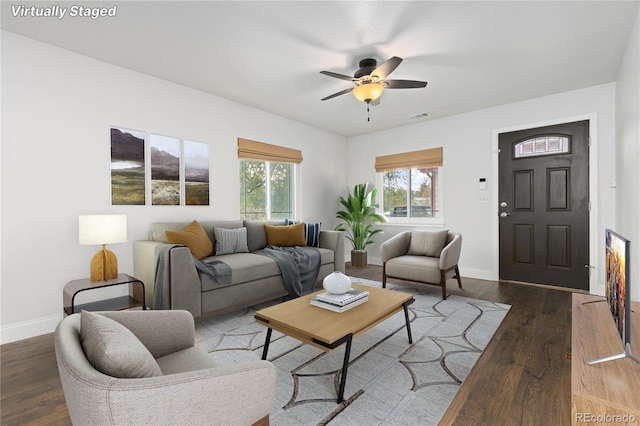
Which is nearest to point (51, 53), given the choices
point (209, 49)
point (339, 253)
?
point (209, 49)

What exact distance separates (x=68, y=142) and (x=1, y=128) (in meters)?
0.43

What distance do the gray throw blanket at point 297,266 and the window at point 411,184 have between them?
230cm

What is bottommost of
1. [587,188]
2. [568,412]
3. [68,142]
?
[568,412]

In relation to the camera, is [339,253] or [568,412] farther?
[339,253]

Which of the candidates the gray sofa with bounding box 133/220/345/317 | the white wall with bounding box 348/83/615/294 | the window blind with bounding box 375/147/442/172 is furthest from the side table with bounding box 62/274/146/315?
the window blind with bounding box 375/147/442/172

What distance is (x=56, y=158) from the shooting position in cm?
274

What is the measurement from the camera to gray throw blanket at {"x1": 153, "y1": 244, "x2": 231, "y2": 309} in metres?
2.57

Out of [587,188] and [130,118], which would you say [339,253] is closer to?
[130,118]

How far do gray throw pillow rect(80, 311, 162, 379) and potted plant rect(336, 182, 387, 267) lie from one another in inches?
178

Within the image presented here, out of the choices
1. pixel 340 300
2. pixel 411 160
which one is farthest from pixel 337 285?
pixel 411 160

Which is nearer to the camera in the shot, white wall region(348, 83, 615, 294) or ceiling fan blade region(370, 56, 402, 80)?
ceiling fan blade region(370, 56, 402, 80)

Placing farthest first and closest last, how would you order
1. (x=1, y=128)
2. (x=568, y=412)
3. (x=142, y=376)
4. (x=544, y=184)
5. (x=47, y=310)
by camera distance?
(x=544, y=184), (x=47, y=310), (x=1, y=128), (x=568, y=412), (x=142, y=376)

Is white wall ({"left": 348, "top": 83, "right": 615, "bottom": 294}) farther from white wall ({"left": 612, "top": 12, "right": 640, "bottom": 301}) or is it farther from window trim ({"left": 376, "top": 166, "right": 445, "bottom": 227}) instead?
white wall ({"left": 612, "top": 12, "right": 640, "bottom": 301})

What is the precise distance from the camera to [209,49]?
279cm
